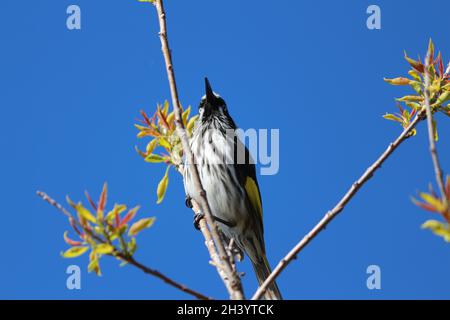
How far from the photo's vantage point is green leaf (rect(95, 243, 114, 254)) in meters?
2.04

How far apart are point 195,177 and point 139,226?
1.81 feet

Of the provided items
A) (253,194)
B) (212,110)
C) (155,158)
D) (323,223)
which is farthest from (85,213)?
(212,110)

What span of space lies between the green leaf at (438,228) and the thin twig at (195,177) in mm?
885

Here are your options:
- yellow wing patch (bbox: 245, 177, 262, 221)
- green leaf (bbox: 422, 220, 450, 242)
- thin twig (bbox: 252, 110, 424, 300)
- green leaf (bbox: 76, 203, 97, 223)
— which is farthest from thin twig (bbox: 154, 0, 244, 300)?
yellow wing patch (bbox: 245, 177, 262, 221)

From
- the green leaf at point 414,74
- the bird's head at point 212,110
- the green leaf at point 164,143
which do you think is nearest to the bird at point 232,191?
the bird's head at point 212,110

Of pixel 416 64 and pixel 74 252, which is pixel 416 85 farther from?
pixel 74 252

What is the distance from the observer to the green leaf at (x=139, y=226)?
6.70 ft

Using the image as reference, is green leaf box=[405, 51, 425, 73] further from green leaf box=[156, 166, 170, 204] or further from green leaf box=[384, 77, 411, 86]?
green leaf box=[156, 166, 170, 204]

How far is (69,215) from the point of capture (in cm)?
195

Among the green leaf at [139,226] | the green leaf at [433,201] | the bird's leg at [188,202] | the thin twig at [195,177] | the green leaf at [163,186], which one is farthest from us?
the bird's leg at [188,202]

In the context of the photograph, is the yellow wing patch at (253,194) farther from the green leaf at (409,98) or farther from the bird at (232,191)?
the green leaf at (409,98)

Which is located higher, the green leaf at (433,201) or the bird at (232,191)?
the bird at (232,191)

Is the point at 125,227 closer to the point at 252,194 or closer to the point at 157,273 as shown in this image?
the point at 157,273
